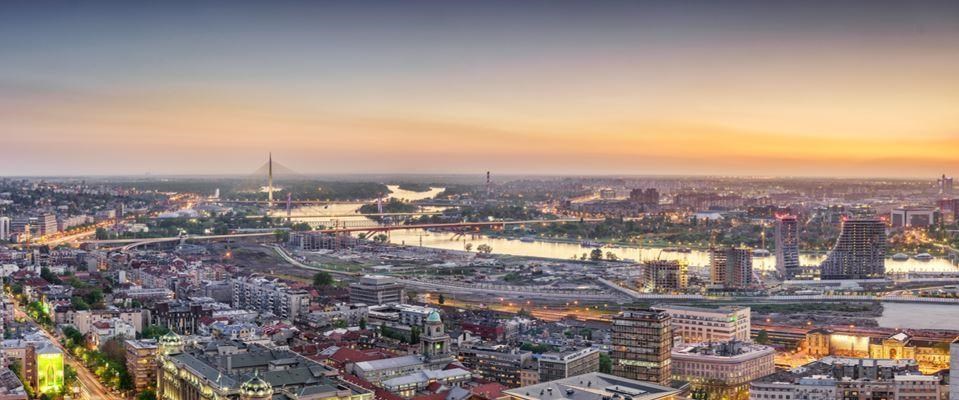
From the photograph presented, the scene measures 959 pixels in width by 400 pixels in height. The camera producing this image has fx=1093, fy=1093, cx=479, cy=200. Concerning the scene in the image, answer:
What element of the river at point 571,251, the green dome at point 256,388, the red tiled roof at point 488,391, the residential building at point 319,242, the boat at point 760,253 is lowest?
the river at point 571,251

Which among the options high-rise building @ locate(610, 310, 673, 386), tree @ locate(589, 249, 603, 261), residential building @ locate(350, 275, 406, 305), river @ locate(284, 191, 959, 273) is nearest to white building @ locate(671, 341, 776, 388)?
high-rise building @ locate(610, 310, 673, 386)

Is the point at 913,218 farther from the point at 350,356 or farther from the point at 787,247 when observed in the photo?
the point at 350,356

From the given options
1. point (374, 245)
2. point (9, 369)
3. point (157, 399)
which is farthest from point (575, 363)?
point (374, 245)

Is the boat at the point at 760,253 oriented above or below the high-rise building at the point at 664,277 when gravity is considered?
below

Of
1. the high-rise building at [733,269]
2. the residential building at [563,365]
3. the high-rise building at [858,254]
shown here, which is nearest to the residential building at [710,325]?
the residential building at [563,365]

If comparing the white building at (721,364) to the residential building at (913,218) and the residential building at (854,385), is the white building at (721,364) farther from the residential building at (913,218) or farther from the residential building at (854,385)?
the residential building at (913,218)

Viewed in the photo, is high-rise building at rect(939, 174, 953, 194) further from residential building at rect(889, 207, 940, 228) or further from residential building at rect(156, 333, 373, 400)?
residential building at rect(156, 333, 373, 400)
